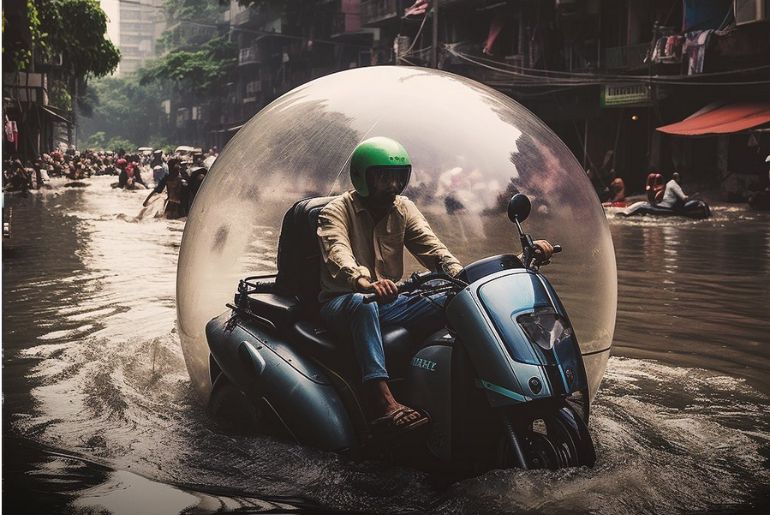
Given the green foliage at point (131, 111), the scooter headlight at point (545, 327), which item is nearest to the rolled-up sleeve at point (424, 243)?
the scooter headlight at point (545, 327)

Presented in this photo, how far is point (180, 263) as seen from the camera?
5691 mm

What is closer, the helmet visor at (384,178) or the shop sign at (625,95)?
the helmet visor at (384,178)

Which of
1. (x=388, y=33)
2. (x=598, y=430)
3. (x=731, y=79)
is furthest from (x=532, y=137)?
(x=388, y=33)

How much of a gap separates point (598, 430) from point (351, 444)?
1.43 metres

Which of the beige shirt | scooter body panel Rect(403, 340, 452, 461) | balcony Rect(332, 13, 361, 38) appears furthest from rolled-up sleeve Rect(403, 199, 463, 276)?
balcony Rect(332, 13, 361, 38)

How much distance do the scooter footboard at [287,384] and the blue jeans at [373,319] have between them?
0.85 feet

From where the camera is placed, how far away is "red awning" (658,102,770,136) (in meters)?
23.5

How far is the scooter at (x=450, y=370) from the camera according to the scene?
391cm

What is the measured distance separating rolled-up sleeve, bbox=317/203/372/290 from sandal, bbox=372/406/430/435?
0.51m

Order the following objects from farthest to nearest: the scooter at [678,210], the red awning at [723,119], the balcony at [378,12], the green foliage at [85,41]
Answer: the balcony at [378,12], the green foliage at [85,41], the red awning at [723,119], the scooter at [678,210]

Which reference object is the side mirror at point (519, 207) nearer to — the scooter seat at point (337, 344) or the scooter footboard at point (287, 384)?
the scooter seat at point (337, 344)

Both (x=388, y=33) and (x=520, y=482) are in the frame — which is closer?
(x=520, y=482)

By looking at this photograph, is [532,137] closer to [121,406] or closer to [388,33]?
[121,406]

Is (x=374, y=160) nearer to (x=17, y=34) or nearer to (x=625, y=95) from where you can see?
(x=17, y=34)
